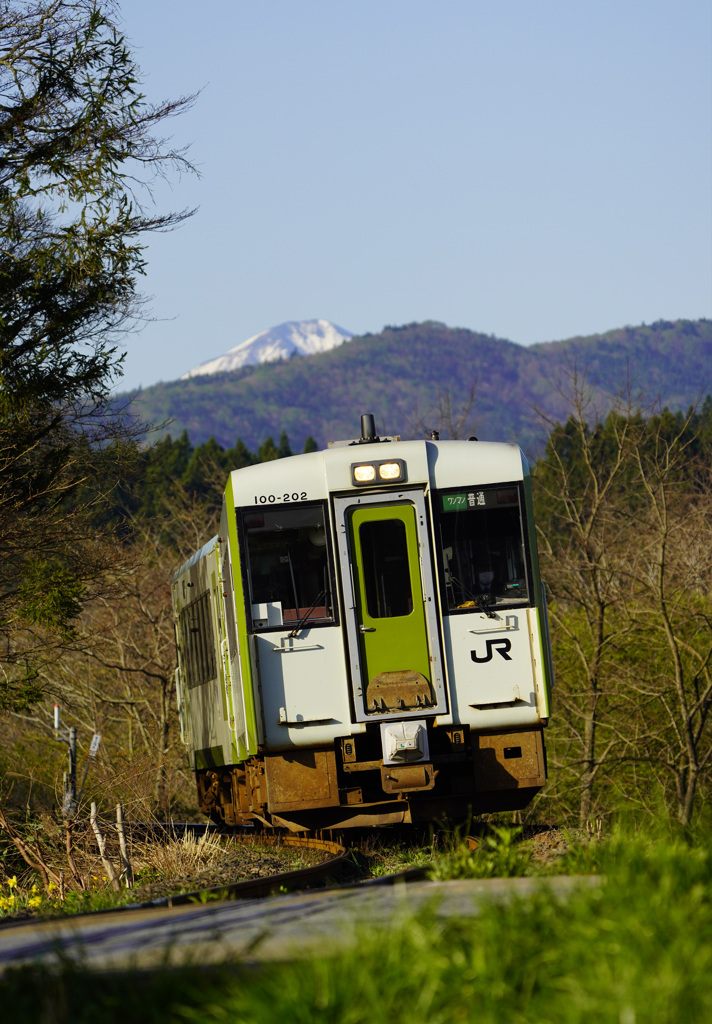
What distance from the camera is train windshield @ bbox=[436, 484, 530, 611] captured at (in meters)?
11.1

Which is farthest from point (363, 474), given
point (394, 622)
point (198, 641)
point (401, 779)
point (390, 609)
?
point (198, 641)

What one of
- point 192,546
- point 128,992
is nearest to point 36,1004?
point 128,992

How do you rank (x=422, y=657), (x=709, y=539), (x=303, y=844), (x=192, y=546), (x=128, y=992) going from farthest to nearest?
(x=192, y=546), (x=709, y=539), (x=303, y=844), (x=422, y=657), (x=128, y=992)

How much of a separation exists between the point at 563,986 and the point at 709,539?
26.3 meters

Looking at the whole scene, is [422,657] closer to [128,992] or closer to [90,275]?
[128,992]

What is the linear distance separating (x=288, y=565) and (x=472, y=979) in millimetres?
7590

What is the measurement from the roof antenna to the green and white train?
1.41ft

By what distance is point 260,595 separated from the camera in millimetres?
11078

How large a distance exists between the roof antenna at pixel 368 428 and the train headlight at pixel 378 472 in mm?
638

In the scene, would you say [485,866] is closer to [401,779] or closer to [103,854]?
[401,779]

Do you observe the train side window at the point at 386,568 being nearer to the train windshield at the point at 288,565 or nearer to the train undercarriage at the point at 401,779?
the train windshield at the point at 288,565

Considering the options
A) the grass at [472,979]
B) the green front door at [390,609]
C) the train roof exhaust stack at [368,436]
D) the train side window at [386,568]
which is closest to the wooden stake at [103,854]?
the green front door at [390,609]

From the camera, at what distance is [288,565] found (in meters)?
11.1

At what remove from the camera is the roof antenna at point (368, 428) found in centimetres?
1174
